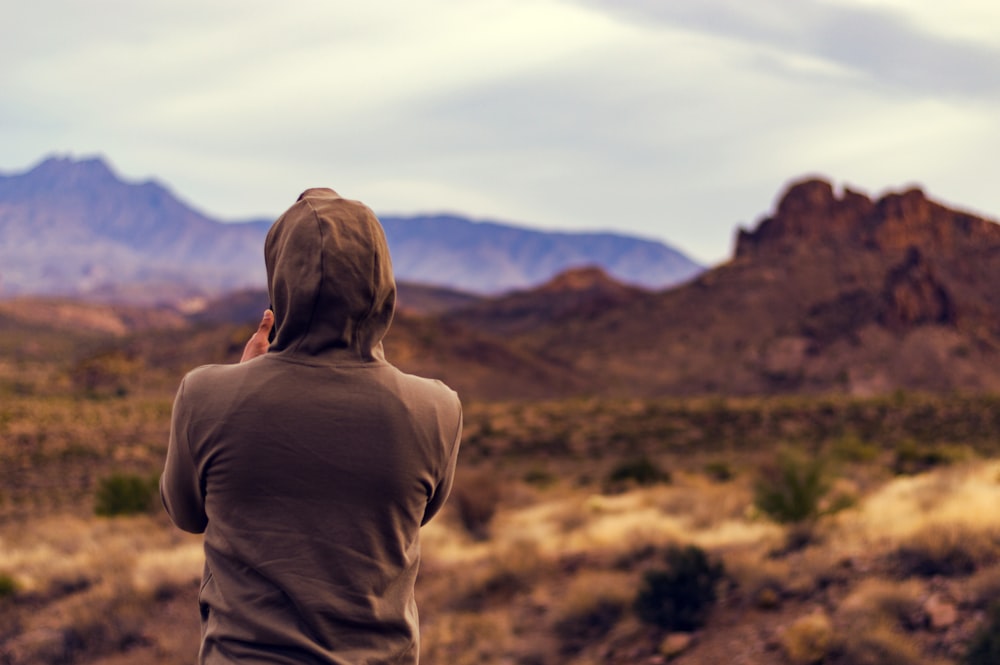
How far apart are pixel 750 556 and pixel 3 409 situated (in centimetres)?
3682

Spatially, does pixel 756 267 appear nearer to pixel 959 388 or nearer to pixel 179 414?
pixel 959 388

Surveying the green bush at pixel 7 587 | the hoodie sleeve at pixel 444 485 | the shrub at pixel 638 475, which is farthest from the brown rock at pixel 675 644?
the shrub at pixel 638 475

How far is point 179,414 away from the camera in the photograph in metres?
2.00

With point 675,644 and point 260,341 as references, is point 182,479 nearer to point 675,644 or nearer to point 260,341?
point 260,341

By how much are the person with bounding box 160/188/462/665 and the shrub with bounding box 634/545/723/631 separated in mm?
6403

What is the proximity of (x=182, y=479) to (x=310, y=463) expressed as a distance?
0.30 metres

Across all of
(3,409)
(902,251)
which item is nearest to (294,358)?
(3,409)

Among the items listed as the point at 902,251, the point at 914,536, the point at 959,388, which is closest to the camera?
the point at 914,536

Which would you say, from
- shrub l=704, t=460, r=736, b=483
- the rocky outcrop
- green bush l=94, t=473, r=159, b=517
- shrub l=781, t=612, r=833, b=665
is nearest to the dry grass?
shrub l=781, t=612, r=833, b=665

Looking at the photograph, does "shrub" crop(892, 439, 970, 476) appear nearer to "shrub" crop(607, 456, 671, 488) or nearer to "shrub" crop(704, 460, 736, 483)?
"shrub" crop(704, 460, 736, 483)

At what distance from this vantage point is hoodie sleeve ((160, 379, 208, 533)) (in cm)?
199

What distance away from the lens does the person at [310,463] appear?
196cm

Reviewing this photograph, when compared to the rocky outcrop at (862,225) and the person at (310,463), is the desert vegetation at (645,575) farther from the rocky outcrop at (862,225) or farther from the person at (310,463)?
the rocky outcrop at (862,225)

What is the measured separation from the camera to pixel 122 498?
54.5 feet
